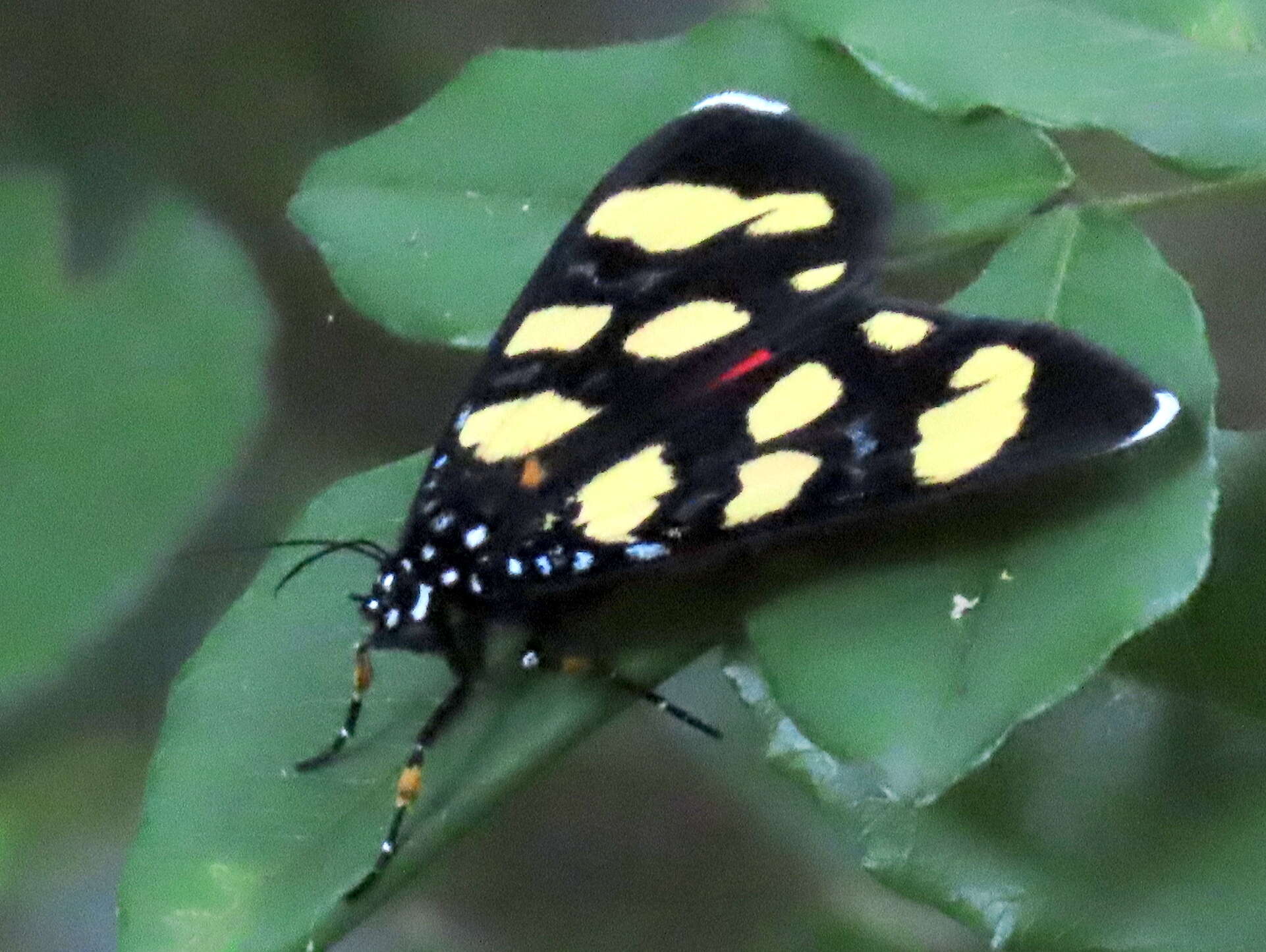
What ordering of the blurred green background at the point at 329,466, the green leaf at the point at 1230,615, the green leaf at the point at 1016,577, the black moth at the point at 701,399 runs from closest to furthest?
the green leaf at the point at 1016,577
the black moth at the point at 701,399
the green leaf at the point at 1230,615
the blurred green background at the point at 329,466

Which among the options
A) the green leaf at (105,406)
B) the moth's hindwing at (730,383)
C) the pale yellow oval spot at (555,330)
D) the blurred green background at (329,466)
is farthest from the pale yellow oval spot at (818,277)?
the green leaf at (105,406)

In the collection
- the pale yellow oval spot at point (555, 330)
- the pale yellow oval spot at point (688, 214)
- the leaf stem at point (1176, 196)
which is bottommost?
the pale yellow oval spot at point (555, 330)

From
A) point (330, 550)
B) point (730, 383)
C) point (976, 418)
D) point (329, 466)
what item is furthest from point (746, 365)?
point (329, 466)

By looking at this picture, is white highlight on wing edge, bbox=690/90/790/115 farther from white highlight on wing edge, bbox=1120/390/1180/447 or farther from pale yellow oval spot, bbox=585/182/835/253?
white highlight on wing edge, bbox=1120/390/1180/447

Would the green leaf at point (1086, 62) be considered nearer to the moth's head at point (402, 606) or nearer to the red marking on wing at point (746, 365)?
the red marking on wing at point (746, 365)

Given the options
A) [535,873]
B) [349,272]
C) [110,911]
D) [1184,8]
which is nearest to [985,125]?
[1184,8]

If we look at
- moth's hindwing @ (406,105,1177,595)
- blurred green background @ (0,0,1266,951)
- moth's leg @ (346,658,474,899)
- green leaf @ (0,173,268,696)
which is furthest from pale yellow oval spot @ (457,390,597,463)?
green leaf @ (0,173,268,696)
